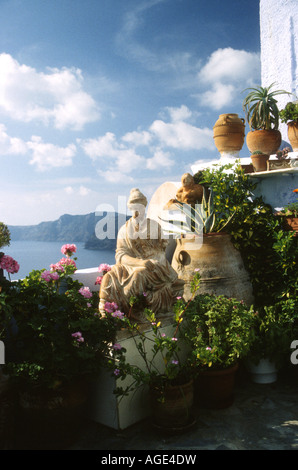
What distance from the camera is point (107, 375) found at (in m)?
3.76

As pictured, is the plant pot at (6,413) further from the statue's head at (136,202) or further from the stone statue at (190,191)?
the stone statue at (190,191)

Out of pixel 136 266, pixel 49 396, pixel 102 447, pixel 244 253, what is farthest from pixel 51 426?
pixel 244 253

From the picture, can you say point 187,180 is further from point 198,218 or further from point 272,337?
point 272,337

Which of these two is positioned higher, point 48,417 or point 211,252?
point 211,252

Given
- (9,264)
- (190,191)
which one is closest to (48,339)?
(9,264)

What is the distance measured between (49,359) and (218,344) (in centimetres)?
161

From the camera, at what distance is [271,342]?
4652 mm

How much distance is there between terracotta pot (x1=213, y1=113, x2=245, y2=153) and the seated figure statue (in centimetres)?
322

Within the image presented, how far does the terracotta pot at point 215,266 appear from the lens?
500cm

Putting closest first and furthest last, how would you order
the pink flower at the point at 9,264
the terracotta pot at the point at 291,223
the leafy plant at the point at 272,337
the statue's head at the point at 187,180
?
the pink flower at the point at 9,264 → the leafy plant at the point at 272,337 → the terracotta pot at the point at 291,223 → the statue's head at the point at 187,180

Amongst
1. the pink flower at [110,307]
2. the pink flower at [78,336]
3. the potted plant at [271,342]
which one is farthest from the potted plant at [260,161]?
the pink flower at [78,336]

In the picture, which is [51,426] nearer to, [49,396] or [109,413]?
[49,396]

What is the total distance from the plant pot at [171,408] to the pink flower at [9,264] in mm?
1584

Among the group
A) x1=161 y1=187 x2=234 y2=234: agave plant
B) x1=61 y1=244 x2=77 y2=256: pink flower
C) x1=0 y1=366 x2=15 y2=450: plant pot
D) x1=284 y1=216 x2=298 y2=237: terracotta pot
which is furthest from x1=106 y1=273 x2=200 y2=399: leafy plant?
x1=284 y1=216 x2=298 y2=237: terracotta pot
